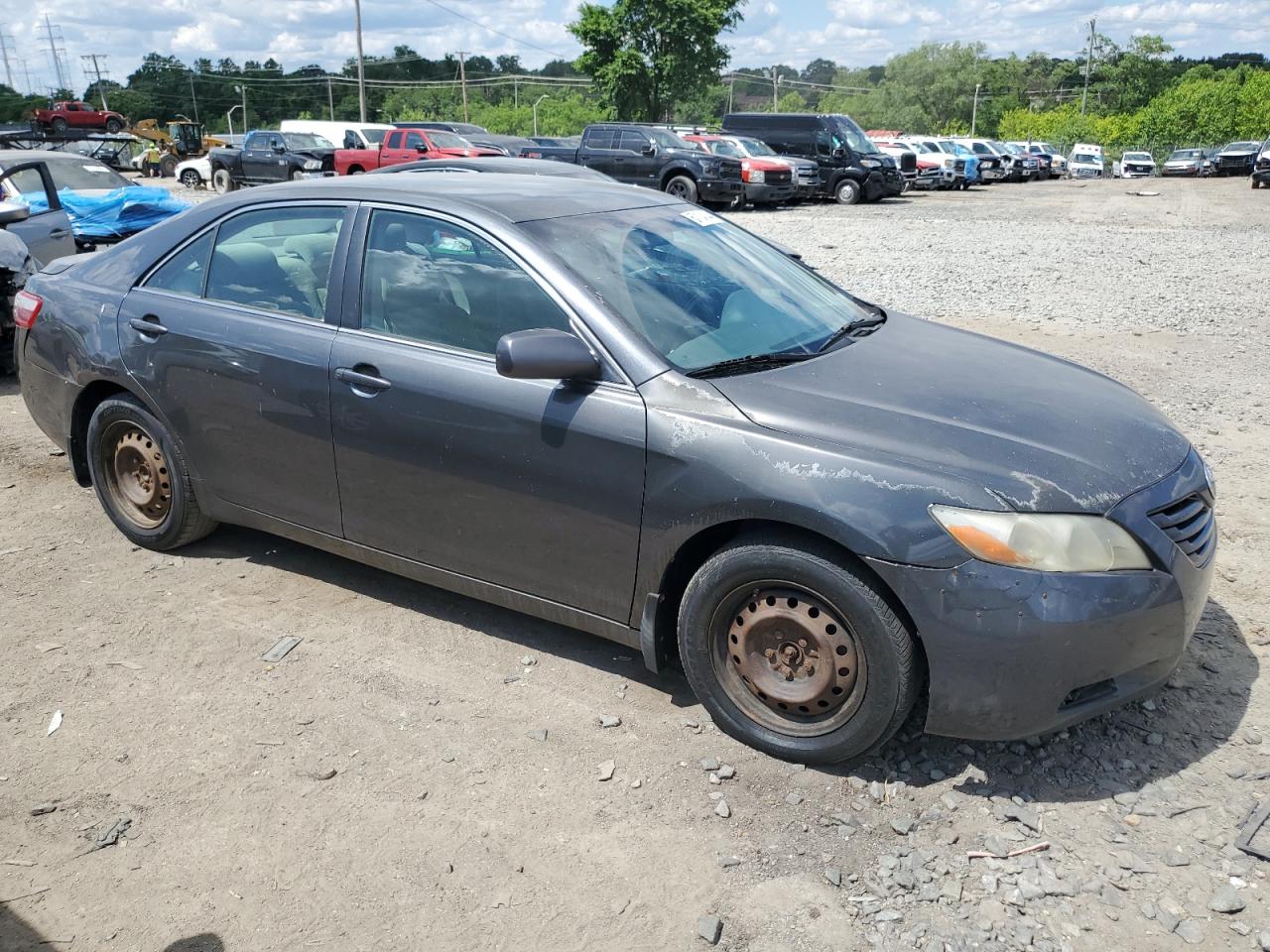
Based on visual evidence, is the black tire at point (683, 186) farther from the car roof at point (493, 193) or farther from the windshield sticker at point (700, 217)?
the car roof at point (493, 193)

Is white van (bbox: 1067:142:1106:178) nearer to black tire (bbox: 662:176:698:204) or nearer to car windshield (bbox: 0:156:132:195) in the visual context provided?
black tire (bbox: 662:176:698:204)

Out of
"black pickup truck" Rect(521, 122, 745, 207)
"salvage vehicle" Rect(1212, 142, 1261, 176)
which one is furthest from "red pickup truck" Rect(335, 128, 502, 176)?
"salvage vehicle" Rect(1212, 142, 1261, 176)

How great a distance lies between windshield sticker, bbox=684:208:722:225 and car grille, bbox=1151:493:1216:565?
6.98 ft

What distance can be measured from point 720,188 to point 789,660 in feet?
72.3

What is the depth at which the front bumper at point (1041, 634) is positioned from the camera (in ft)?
9.24

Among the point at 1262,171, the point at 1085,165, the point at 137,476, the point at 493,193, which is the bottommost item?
the point at 1085,165

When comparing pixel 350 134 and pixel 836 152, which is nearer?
pixel 350 134

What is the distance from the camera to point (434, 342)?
12.2 ft

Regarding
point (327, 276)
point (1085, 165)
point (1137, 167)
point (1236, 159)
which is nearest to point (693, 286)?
point (327, 276)

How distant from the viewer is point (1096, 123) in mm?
68562

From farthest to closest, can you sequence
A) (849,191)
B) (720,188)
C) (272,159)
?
(849,191) < (272,159) < (720,188)

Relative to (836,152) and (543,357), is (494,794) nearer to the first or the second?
(543,357)

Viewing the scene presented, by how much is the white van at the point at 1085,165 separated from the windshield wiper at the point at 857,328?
50856 millimetres

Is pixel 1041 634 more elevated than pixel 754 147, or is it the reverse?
pixel 1041 634
